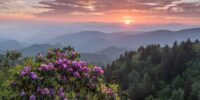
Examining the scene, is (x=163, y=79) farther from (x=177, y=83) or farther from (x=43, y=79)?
(x=43, y=79)

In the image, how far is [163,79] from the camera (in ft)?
511

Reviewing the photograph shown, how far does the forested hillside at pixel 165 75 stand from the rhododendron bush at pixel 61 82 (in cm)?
10686

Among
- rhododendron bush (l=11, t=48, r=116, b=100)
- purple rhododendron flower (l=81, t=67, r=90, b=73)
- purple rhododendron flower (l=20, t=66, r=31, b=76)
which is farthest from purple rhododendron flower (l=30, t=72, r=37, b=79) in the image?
purple rhododendron flower (l=81, t=67, r=90, b=73)

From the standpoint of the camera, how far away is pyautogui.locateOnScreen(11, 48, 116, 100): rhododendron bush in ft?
47.0

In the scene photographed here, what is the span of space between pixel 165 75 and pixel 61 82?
145m

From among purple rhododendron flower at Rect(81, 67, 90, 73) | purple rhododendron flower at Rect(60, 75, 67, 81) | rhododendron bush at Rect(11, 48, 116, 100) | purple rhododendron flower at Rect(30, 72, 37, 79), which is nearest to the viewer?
purple rhododendron flower at Rect(30, 72, 37, 79)

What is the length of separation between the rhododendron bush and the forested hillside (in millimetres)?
106860

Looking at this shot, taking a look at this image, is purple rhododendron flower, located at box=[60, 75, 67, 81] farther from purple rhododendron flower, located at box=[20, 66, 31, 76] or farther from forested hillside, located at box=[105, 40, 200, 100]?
forested hillside, located at box=[105, 40, 200, 100]

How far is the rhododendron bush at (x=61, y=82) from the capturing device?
14.3 m

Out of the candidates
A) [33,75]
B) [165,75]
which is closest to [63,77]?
[33,75]

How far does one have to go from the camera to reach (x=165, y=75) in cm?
15612

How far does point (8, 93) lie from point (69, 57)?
194 inches

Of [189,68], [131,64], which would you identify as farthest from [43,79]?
[131,64]

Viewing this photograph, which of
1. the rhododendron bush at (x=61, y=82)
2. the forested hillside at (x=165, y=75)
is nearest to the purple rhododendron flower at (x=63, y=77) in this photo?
the rhododendron bush at (x=61, y=82)
